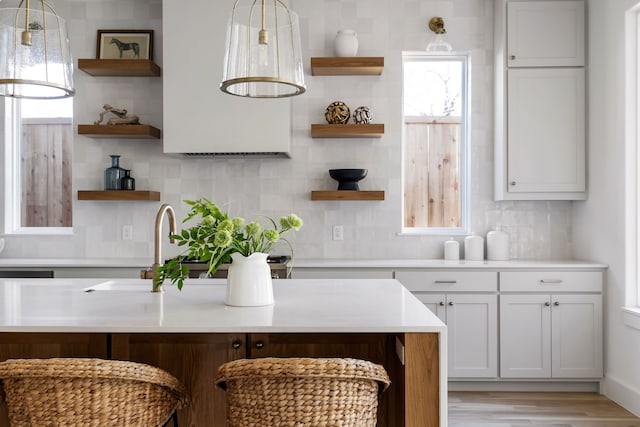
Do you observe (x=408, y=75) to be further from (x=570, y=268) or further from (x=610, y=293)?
(x=610, y=293)

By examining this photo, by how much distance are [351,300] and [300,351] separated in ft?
1.08

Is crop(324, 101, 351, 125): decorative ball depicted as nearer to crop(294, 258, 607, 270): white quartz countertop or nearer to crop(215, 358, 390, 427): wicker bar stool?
crop(294, 258, 607, 270): white quartz countertop

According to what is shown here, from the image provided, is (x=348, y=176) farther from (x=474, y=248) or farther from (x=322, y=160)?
(x=474, y=248)

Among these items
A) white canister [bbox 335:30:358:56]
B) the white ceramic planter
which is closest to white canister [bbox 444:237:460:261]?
white canister [bbox 335:30:358:56]

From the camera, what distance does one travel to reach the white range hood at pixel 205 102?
3.77m

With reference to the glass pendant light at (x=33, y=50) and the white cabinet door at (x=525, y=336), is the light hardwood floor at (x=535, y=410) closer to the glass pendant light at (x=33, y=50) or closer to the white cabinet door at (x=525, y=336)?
the white cabinet door at (x=525, y=336)

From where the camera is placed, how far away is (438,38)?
413 centimetres

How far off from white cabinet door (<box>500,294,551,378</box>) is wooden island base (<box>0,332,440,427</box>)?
6.58ft

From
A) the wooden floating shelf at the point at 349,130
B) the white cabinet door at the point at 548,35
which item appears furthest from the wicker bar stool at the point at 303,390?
the white cabinet door at the point at 548,35

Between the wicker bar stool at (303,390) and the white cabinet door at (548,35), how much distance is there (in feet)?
10.4

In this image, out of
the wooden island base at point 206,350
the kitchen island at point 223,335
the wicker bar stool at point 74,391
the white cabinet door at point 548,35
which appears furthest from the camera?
the white cabinet door at point 548,35

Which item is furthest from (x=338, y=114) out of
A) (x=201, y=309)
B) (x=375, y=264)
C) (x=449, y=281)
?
(x=201, y=309)

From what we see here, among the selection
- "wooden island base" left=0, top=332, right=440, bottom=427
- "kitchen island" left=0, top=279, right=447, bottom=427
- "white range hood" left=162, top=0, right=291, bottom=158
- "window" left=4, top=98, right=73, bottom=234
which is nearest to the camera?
"kitchen island" left=0, top=279, right=447, bottom=427

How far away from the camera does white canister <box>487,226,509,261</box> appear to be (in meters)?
4.04
